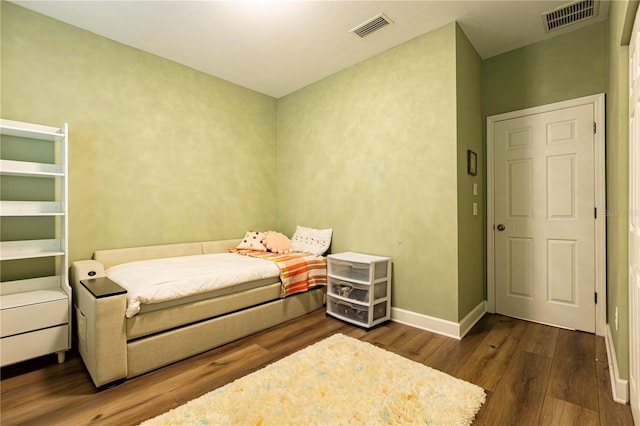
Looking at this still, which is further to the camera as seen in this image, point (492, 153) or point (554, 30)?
point (492, 153)

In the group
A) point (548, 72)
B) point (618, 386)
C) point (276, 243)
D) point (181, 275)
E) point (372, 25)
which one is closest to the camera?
point (618, 386)

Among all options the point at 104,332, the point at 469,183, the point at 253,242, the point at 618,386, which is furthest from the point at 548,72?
the point at 104,332

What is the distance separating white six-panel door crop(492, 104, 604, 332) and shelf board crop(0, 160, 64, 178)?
4047 millimetres

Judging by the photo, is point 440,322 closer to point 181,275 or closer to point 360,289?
point 360,289

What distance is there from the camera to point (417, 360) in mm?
2191

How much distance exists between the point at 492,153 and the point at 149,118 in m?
3.64

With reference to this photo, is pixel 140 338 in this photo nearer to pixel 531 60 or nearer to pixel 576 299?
pixel 576 299

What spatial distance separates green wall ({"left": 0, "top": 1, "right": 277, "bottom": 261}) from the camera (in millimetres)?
2502

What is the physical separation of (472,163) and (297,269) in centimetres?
203

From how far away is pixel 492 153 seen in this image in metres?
3.16

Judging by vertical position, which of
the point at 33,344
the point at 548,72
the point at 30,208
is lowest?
the point at 33,344

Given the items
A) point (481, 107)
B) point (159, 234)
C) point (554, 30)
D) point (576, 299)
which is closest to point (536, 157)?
point (481, 107)

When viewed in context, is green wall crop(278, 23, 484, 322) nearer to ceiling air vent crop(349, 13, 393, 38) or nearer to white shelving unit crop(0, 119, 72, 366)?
ceiling air vent crop(349, 13, 393, 38)

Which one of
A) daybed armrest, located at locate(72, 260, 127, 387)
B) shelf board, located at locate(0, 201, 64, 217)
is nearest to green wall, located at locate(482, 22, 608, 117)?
daybed armrest, located at locate(72, 260, 127, 387)
